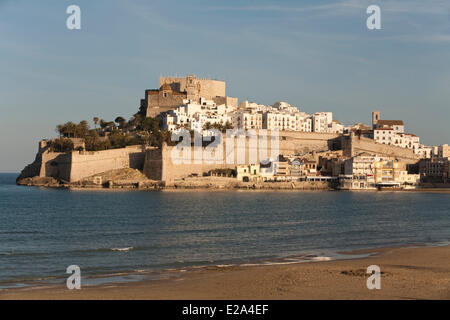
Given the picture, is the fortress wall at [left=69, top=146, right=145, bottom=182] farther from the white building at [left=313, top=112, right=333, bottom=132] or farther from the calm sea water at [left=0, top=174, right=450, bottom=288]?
the white building at [left=313, top=112, right=333, bottom=132]

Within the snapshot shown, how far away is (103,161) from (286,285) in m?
38.3

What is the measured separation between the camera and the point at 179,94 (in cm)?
5884

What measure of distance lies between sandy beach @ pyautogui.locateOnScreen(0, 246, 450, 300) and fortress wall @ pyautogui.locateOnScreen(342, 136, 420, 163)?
135 ft

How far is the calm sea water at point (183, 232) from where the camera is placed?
14.2m

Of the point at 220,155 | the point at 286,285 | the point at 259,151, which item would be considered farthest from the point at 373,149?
the point at 286,285

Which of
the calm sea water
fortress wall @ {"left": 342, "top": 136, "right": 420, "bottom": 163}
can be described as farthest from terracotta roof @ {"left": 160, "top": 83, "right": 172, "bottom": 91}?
the calm sea water

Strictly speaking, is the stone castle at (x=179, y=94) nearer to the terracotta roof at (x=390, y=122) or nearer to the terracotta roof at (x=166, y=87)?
the terracotta roof at (x=166, y=87)

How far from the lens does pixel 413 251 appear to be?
1574cm

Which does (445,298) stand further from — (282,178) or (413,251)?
(282,178)

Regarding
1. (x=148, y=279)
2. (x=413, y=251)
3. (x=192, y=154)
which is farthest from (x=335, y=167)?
(x=148, y=279)

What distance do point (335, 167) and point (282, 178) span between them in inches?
195

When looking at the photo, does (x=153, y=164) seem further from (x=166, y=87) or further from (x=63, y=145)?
(x=166, y=87)

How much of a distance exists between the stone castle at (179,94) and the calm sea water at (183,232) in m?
24.9

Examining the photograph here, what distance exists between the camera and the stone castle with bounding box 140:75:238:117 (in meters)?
58.3
